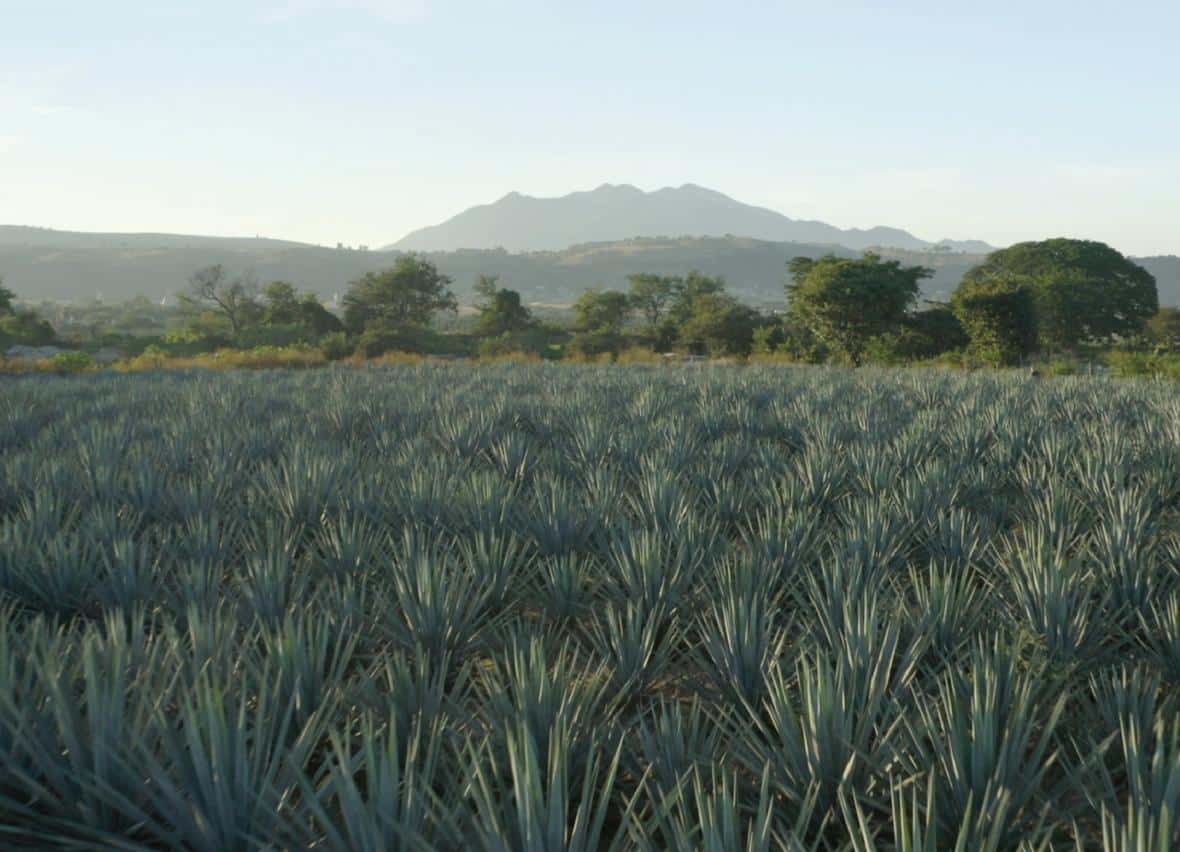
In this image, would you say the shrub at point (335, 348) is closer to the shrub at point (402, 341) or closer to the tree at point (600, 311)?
the shrub at point (402, 341)

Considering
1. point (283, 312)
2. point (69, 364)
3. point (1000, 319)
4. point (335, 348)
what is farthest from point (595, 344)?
point (69, 364)

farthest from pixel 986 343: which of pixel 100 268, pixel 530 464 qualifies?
pixel 100 268

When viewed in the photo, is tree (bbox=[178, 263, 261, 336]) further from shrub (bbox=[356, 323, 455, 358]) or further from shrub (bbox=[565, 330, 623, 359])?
shrub (bbox=[565, 330, 623, 359])

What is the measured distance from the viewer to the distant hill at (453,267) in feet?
450

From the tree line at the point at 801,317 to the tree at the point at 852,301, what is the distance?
44mm

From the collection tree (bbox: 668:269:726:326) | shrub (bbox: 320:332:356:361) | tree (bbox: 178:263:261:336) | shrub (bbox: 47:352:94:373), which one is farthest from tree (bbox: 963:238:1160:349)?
tree (bbox: 178:263:261:336)

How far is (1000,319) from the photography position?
26.7 m

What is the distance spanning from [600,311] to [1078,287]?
29521 mm

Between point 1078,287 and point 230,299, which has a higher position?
point 1078,287

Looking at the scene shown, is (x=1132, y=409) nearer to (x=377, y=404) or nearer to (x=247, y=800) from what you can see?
(x=377, y=404)

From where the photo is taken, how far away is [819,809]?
2.12m

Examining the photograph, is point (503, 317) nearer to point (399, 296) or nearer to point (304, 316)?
point (399, 296)

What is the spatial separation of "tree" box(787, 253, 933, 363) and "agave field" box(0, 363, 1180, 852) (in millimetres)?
22066

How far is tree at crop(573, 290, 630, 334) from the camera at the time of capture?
5897cm
